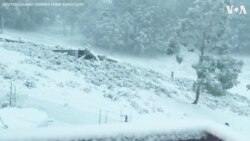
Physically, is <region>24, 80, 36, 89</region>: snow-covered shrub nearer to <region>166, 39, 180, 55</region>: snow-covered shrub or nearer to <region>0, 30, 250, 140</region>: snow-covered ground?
<region>0, 30, 250, 140</region>: snow-covered ground

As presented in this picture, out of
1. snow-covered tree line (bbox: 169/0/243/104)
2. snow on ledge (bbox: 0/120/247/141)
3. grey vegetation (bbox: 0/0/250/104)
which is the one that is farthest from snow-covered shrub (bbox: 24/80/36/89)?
grey vegetation (bbox: 0/0/250/104)

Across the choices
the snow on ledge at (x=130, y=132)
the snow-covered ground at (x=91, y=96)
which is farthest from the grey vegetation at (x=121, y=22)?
the snow on ledge at (x=130, y=132)

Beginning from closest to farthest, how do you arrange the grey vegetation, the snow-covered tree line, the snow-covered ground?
the snow-covered ground, the snow-covered tree line, the grey vegetation

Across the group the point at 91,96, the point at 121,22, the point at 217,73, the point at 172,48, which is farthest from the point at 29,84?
the point at 121,22

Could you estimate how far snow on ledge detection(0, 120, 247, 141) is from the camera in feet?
15.5

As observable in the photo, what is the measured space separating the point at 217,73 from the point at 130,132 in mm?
20517

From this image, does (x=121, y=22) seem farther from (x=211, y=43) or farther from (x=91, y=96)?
(x=91, y=96)

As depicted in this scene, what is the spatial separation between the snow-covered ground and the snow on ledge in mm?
7686

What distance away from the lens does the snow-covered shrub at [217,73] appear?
2439cm

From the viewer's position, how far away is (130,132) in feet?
16.6

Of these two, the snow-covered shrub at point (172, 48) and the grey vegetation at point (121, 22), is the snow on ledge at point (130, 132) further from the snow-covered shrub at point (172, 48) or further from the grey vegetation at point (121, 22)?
the grey vegetation at point (121, 22)

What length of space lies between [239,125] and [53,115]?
40.7 ft

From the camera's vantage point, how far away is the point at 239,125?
78.2ft

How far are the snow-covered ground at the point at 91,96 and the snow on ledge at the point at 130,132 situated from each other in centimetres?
769
